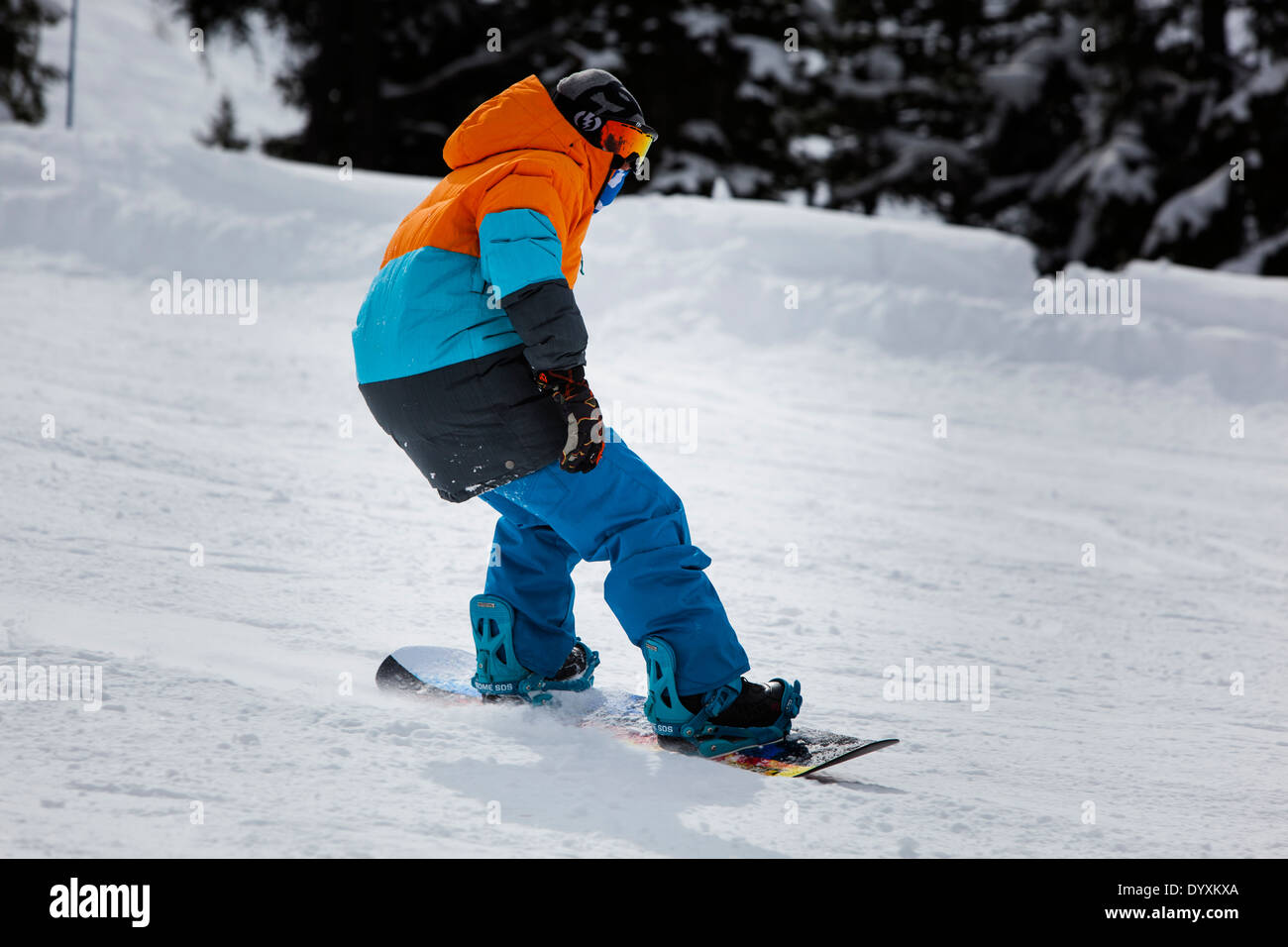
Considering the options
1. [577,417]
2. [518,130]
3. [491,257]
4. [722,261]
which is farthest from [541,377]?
[722,261]

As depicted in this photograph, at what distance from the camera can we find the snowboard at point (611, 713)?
287 cm

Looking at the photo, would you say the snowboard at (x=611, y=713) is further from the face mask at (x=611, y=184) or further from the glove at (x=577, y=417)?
the face mask at (x=611, y=184)

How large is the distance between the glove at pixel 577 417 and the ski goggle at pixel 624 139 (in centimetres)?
61

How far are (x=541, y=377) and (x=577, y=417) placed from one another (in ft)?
0.46

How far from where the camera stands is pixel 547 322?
2662 millimetres

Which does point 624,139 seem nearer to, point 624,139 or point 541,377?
point 624,139

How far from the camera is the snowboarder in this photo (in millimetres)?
2709

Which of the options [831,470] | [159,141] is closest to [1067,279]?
[831,470]

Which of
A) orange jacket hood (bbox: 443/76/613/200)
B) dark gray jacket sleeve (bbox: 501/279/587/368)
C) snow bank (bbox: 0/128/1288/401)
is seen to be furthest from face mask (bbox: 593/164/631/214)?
snow bank (bbox: 0/128/1288/401)

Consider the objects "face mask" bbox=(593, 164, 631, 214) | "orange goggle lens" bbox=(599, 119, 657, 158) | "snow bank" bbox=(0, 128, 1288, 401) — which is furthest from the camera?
"snow bank" bbox=(0, 128, 1288, 401)

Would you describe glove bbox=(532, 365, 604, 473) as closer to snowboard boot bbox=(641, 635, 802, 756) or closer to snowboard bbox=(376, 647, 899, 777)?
snowboard boot bbox=(641, 635, 802, 756)

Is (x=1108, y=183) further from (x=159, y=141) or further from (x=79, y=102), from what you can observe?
(x=79, y=102)

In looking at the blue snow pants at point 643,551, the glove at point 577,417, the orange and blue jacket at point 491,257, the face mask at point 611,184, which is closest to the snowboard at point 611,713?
the blue snow pants at point 643,551
